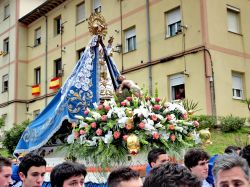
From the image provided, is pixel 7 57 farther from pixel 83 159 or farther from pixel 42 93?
pixel 83 159

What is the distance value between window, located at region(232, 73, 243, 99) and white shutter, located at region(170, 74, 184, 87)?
7.05 ft

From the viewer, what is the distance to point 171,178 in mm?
1842

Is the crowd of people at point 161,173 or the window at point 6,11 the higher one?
the window at point 6,11

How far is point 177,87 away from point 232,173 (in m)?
14.5

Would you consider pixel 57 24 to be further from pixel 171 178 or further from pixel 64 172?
pixel 171 178

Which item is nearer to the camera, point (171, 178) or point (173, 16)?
point (171, 178)

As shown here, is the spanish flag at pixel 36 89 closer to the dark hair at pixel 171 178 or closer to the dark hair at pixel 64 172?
the dark hair at pixel 64 172

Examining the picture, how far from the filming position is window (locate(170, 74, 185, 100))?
16.8m

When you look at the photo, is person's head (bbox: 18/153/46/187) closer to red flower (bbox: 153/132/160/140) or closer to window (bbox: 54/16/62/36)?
red flower (bbox: 153/132/160/140)

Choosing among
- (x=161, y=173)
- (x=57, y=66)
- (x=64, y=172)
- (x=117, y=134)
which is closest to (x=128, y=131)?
(x=117, y=134)

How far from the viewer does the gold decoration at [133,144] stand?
507 centimetres

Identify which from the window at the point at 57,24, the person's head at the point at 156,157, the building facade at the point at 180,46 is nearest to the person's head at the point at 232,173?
the person's head at the point at 156,157

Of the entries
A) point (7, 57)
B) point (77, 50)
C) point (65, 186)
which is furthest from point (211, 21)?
point (7, 57)

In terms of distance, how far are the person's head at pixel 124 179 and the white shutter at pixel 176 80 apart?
1417cm
